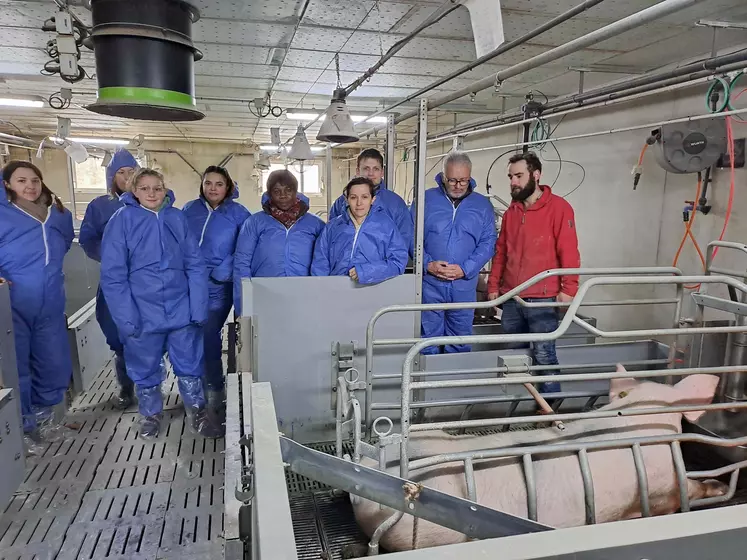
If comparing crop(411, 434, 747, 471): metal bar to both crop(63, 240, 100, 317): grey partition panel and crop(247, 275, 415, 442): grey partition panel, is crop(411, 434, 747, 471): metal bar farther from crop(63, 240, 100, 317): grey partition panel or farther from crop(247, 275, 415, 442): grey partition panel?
crop(63, 240, 100, 317): grey partition panel

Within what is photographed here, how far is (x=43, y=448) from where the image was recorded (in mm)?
2635

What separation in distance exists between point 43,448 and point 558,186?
5116 millimetres

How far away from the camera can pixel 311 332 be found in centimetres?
245

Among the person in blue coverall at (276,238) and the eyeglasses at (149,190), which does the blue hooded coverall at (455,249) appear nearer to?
the person in blue coverall at (276,238)

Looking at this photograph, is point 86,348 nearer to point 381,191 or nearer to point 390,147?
point 381,191

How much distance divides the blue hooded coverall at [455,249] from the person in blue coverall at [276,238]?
2.41 ft

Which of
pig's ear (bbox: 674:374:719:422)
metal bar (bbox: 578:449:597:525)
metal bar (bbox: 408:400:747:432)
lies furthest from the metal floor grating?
pig's ear (bbox: 674:374:719:422)

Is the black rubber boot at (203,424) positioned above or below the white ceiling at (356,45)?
below

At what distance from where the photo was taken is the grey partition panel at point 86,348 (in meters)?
3.24

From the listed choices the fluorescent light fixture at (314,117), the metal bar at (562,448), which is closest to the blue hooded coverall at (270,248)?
the metal bar at (562,448)

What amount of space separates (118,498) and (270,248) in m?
1.39

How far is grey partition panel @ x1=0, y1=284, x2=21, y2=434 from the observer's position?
2182mm

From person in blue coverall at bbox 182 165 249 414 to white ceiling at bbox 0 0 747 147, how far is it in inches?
40.3

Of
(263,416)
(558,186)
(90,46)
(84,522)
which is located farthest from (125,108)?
(558,186)
